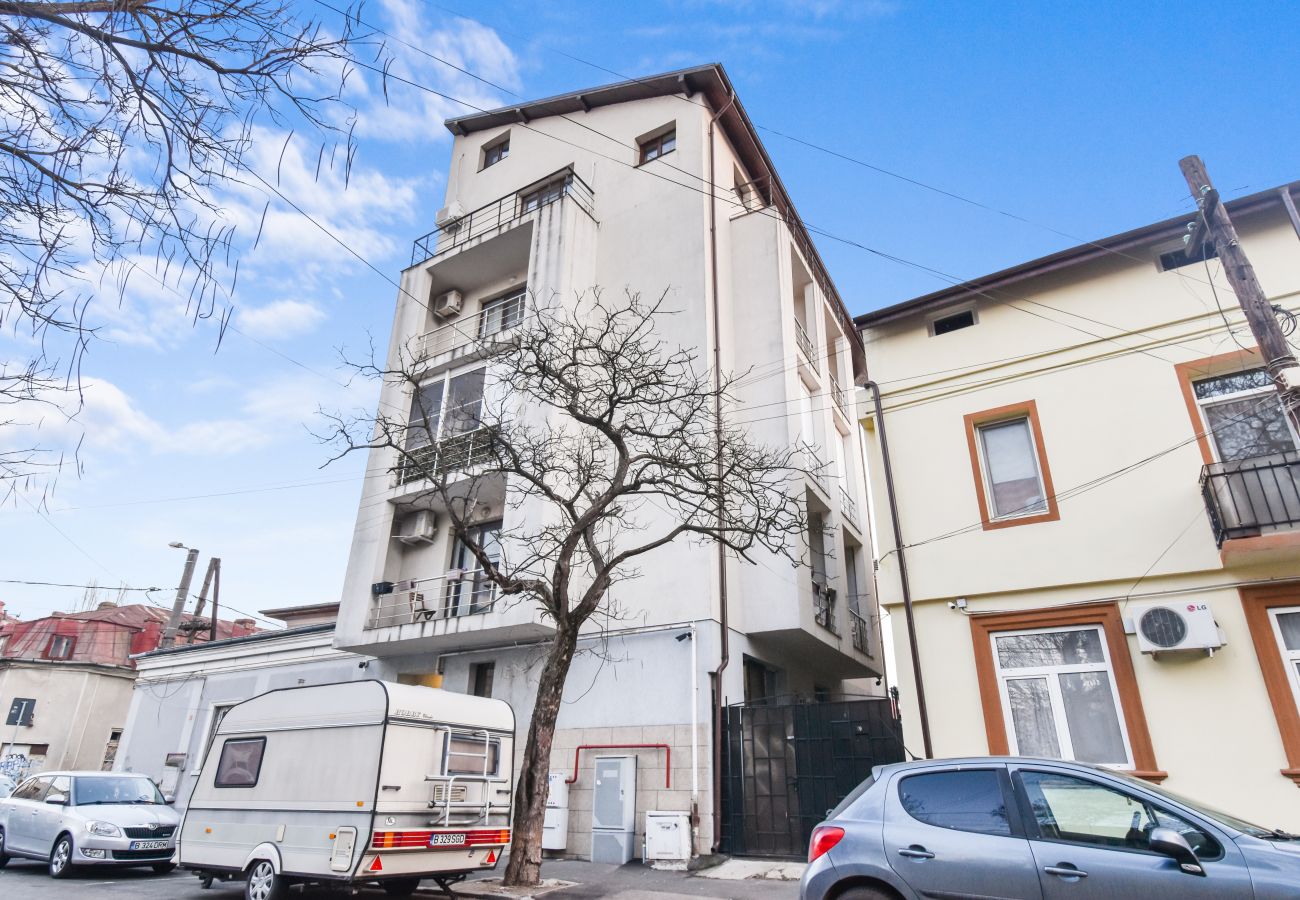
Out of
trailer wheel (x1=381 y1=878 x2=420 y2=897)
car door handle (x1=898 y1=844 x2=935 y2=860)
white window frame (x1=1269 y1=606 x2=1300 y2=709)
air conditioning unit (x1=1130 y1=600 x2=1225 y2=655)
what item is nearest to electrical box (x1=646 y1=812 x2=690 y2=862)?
trailer wheel (x1=381 y1=878 x2=420 y2=897)

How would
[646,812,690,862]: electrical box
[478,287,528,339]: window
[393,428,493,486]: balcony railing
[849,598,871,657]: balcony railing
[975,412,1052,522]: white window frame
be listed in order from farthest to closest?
[478,287,528,339]: window → [849,598,871,657]: balcony railing → [393,428,493,486]: balcony railing → [646,812,690,862]: electrical box → [975,412,1052,522]: white window frame

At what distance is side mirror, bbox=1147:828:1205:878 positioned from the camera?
14.0 ft

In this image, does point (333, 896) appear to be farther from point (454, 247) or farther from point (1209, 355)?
point (454, 247)

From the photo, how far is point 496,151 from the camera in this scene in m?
24.2

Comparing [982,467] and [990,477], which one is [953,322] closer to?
[982,467]

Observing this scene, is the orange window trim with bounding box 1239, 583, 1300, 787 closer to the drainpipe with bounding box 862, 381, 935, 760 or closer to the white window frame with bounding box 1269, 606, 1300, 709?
the white window frame with bounding box 1269, 606, 1300, 709

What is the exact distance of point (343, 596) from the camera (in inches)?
679

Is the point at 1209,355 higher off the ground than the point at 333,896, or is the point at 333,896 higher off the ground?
the point at 1209,355

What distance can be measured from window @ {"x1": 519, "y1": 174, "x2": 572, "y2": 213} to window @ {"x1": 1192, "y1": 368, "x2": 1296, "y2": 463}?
15.2 m

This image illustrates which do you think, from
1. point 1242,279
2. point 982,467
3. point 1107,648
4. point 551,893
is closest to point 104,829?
point 551,893

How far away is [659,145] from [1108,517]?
50.4 ft

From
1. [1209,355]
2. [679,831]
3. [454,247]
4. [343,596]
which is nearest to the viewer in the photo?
[1209,355]

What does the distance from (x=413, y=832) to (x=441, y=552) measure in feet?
32.9

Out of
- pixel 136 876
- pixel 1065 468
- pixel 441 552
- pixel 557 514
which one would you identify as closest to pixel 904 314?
pixel 1065 468
